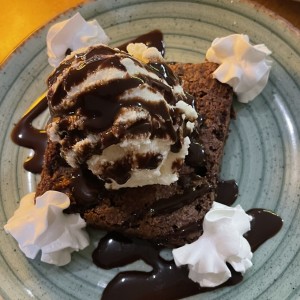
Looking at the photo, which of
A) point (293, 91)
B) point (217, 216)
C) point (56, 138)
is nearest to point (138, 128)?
point (56, 138)

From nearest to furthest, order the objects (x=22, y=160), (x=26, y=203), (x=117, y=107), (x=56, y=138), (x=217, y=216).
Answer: (x=117, y=107) < (x=56, y=138) < (x=217, y=216) < (x=26, y=203) < (x=22, y=160)

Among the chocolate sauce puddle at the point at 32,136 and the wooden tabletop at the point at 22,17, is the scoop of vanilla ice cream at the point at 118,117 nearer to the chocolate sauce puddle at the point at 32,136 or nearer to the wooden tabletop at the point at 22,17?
the chocolate sauce puddle at the point at 32,136

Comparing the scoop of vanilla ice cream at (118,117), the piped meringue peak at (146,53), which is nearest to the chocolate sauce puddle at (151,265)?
the scoop of vanilla ice cream at (118,117)

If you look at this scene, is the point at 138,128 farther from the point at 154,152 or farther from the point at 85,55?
the point at 85,55

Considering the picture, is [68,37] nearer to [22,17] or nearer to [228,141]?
[22,17]

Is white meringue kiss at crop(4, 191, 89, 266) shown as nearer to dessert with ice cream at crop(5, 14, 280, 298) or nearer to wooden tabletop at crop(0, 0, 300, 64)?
dessert with ice cream at crop(5, 14, 280, 298)

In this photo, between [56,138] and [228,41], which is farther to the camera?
[228,41]

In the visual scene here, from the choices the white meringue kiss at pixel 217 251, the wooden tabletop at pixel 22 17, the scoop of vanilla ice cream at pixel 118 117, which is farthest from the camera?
the wooden tabletop at pixel 22 17
